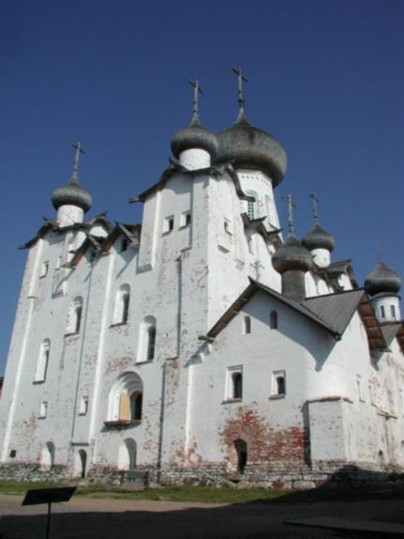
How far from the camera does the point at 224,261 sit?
2270 centimetres

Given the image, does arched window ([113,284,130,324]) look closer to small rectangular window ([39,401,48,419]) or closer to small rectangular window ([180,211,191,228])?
small rectangular window ([180,211,191,228])

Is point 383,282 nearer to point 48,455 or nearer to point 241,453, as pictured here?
point 241,453

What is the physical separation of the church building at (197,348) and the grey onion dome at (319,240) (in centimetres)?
304

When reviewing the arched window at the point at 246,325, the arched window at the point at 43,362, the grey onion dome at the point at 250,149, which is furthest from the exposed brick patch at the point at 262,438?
the grey onion dome at the point at 250,149

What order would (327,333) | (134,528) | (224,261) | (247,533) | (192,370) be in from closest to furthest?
(247,533)
(134,528)
(327,333)
(192,370)
(224,261)

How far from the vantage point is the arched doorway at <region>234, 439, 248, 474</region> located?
18422 millimetres

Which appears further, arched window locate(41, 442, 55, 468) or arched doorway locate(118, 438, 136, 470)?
arched window locate(41, 442, 55, 468)

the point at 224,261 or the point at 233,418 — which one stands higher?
the point at 224,261

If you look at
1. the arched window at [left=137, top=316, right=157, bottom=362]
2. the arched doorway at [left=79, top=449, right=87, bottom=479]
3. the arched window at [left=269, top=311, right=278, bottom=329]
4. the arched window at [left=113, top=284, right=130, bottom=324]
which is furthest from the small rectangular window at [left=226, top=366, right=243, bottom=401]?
the arched doorway at [left=79, top=449, right=87, bottom=479]

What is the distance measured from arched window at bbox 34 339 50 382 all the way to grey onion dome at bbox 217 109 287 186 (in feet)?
44.7

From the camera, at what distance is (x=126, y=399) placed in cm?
2312

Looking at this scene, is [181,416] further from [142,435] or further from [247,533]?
[247,533]

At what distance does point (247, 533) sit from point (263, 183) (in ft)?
83.8

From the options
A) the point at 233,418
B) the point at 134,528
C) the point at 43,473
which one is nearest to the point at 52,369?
the point at 43,473
